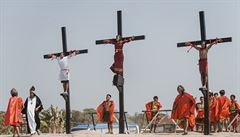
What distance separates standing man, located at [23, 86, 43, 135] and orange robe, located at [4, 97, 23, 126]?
0.24 meters

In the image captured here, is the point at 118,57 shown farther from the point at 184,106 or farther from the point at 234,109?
the point at 234,109

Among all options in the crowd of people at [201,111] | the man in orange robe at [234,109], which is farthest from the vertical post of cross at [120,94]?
the man in orange robe at [234,109]

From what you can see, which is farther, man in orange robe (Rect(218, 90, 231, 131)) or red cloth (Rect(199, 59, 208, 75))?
man in orange robe (Rect(218, 90, 231, 131))

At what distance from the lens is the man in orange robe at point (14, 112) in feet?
56.3

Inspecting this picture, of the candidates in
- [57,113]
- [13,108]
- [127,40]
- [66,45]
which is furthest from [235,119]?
[57,113]

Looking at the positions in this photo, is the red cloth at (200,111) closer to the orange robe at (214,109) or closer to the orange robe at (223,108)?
the orange robe at (214,109)

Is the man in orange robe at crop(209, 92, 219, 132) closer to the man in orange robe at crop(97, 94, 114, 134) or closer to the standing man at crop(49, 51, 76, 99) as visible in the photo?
the man in orange robe at crop(97, 94, 114, 134)

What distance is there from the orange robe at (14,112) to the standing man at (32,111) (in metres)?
0.24

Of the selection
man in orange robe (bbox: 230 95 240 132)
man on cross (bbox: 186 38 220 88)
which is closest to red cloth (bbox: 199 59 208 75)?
man on cross (bbox: 186 38 220 88)

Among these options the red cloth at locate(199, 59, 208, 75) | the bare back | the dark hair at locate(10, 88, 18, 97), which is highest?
the bare back

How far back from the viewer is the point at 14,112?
1727 cm

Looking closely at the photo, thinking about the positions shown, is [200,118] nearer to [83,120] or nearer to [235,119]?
[235,119]

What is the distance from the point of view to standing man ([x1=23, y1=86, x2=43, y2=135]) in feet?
57.1

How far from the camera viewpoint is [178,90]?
56.7 ft
